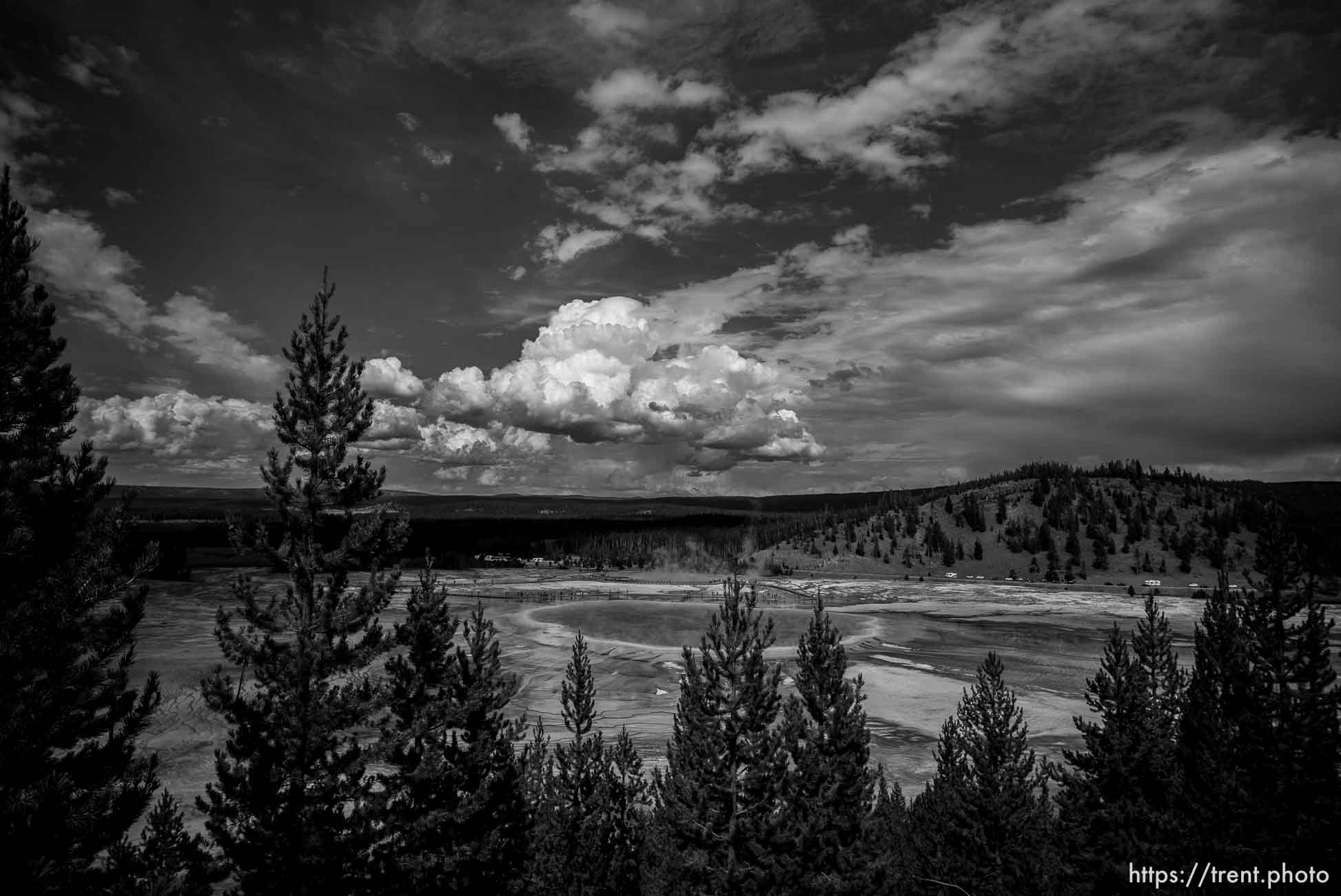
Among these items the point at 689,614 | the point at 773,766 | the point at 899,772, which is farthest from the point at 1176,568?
the point at 773,766

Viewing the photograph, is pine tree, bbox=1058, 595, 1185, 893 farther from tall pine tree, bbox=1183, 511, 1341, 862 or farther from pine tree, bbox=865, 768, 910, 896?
pine tree, bbox=865, 768, 910, 896

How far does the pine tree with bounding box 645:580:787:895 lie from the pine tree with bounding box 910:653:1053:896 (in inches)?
299

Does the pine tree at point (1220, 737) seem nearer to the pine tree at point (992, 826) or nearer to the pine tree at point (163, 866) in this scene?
the pine tree at point (992, 826)

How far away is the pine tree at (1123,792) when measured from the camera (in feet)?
69.2

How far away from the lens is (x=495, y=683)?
64.7 ft

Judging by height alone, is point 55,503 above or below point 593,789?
above

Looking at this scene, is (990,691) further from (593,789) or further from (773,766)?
(593,789)

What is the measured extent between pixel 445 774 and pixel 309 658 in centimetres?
468

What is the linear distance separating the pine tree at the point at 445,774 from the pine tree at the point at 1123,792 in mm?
17631

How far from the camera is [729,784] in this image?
1952 cm

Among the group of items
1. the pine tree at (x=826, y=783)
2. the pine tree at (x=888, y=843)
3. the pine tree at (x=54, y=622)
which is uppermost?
the pine tree at (x=54, y=622)

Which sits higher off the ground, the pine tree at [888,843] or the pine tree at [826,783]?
the pine tree at [826,783]

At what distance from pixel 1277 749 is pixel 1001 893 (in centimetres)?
956

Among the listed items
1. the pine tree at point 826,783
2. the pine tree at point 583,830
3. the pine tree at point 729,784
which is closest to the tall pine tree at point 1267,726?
the pine tree at point 826,783
